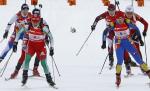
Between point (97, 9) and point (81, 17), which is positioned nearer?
point (81, 17)

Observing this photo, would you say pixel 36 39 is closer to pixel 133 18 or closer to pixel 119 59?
pixel 119 59

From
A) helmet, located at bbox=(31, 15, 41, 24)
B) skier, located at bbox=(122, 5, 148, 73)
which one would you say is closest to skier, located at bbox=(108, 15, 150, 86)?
skier, located at bbox=(122, 5, 148, 73)

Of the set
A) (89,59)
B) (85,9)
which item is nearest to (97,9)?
(85,9)

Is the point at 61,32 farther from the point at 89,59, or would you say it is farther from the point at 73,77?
the point at 73,77

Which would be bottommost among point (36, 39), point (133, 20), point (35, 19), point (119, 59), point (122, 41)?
point (119, 59)

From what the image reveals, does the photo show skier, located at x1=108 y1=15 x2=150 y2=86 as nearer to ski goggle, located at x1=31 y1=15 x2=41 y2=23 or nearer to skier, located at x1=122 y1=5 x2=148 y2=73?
skier, located at x1=122 y1=5 x2=148 y2=73

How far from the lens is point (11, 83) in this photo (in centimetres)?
1408

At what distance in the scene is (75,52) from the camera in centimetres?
2119

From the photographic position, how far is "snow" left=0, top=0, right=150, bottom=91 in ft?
44.7

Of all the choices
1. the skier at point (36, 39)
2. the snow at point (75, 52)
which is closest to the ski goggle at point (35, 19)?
the skier at point (36, 39)

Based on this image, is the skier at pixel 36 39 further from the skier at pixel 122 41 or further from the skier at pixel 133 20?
the skier at pixel 133 20

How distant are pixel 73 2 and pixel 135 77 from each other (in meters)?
13.9

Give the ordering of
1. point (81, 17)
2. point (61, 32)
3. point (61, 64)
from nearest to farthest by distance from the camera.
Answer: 1. point (61, 64)
2. point (61, 32)
3. point (81, 17)

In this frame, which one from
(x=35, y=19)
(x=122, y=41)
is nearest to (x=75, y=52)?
(x=122, y=41)
